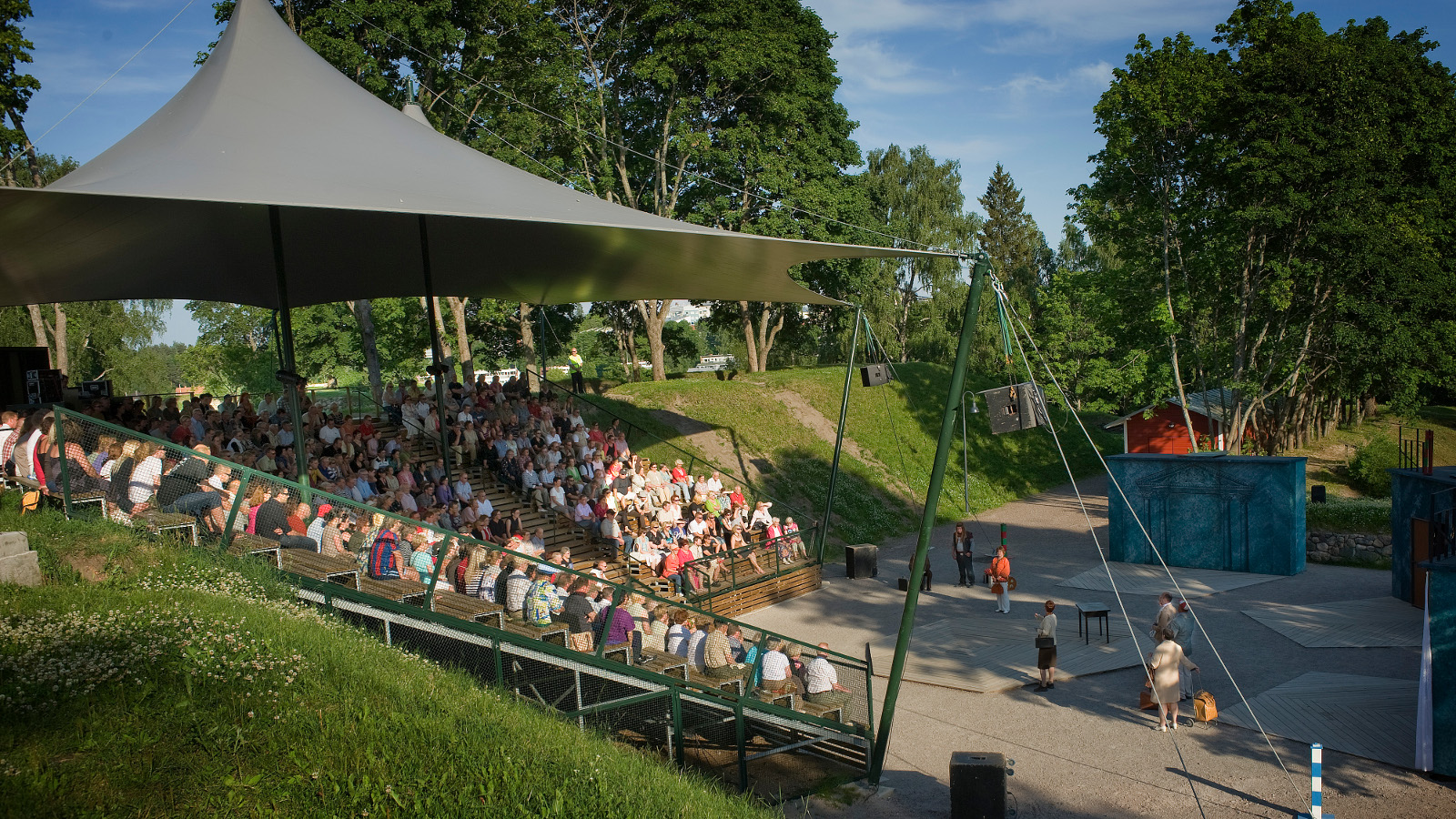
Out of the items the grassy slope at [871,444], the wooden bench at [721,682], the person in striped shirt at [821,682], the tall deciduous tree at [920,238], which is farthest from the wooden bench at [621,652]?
the tall deciduous tree at [920,238]

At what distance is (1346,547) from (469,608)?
1956 centimetres

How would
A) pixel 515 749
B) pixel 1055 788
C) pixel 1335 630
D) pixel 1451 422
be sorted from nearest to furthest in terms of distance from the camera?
pixel 515 749
pixel 1055 788
pixel 1335 630
pixel 1451 422

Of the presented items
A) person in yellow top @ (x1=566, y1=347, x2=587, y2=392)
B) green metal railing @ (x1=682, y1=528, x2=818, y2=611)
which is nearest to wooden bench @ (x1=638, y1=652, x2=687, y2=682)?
green metal railing @ (x1=682, y1=528, x2=818, y2=611)

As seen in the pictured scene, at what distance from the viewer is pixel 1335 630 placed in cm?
1441

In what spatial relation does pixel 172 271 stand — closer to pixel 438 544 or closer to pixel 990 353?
pixel 438 544

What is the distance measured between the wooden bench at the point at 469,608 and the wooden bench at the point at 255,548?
5.62 ft

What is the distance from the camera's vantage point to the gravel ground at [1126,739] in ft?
30.2

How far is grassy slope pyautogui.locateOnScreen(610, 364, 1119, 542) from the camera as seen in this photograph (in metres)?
27.6

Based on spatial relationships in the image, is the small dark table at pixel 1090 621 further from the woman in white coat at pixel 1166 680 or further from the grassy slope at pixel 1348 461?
the grassy slope at pixel 1348 461

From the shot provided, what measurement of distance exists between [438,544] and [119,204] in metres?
5.71

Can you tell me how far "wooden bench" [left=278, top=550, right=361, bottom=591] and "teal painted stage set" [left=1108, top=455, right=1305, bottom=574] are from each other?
16.6 metres

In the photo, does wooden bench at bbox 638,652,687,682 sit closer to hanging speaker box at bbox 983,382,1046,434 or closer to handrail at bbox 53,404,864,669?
handrail at bbox 53,404,864,669

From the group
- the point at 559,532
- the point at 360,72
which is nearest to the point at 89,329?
the point at 360,72

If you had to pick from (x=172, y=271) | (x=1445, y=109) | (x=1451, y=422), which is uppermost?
(x=1445, y=109)
